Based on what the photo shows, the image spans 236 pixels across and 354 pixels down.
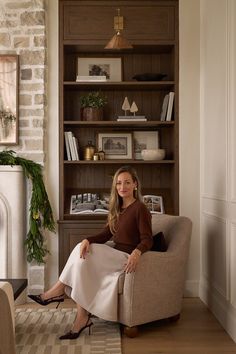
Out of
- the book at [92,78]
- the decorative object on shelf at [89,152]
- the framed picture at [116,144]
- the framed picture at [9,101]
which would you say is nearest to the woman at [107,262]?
the decorative object on shelf at [89,152]

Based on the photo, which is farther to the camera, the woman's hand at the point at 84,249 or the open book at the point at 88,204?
the open book at the point at 88,204

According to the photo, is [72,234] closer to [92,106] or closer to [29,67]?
[92,106]

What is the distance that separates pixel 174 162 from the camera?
483 cm

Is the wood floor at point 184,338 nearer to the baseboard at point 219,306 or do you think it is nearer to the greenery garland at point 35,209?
the baseboard at point 219,306

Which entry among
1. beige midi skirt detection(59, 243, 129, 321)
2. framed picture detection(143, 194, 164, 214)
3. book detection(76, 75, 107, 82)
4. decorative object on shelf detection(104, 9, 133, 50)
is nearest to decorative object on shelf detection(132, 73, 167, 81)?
book detection(76, 75, 107, 82)

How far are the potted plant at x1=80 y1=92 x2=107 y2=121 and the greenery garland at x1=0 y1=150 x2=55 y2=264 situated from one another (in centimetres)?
69

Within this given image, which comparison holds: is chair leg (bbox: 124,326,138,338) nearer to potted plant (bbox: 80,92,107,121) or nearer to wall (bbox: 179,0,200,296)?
wall (bbox: 179,0,200,296)

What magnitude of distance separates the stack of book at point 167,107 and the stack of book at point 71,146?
887 millimetres

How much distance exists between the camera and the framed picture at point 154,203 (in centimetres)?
490

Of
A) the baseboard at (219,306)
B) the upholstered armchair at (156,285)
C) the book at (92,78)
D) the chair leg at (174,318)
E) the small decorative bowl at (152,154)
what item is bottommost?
the chair leg at (174,318)

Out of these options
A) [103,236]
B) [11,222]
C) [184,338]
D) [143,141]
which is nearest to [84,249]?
[103,236]

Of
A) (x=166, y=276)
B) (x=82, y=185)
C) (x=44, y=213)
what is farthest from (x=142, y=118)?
(x=166, y=276)

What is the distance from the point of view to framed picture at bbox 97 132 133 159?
5.03 m

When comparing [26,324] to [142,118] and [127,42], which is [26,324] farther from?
[127,42]
